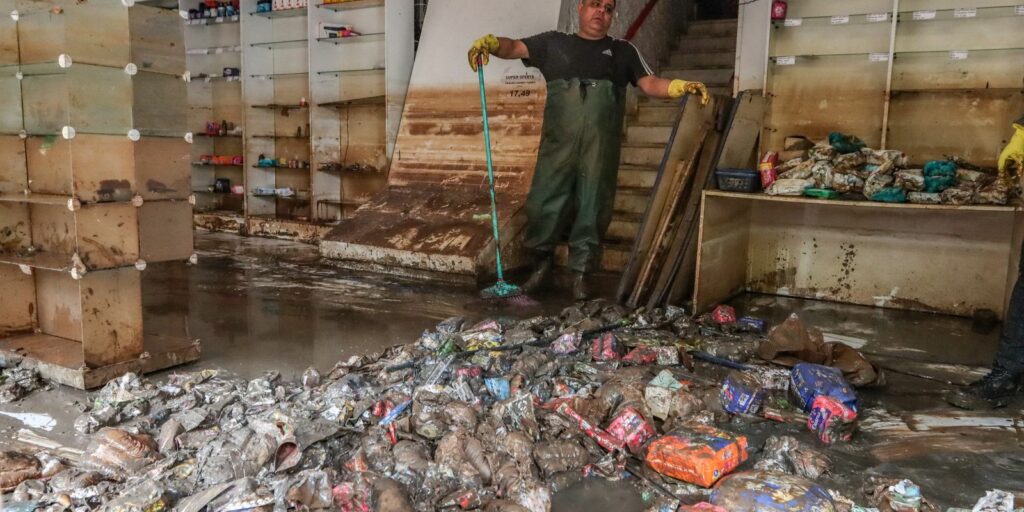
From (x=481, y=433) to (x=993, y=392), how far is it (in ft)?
7.10

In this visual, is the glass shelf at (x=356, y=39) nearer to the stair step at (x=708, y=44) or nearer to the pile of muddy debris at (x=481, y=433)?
the stair step at (x=708, y=44)

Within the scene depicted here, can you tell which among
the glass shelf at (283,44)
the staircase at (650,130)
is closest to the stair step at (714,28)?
the staircase at (650,130)

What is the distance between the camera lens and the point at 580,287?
188 inches

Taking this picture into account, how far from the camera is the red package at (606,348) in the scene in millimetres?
3312

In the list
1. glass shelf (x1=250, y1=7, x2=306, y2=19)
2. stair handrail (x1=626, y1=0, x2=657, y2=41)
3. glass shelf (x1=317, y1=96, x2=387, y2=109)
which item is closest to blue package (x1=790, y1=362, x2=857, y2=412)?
stair handrail (x1=626, y1=0, x2=657, y2=41)

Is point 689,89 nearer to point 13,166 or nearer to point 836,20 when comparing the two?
point 836,20

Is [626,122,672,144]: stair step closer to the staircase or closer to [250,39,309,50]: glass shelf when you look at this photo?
the staircase

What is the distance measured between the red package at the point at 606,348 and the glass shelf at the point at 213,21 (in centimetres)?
667

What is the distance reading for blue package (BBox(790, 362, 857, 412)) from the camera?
2.72 m

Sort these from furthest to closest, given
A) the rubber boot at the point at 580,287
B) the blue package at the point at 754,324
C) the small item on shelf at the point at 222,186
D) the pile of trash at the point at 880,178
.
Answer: the small item on shelf at the point at 222,186, the rubber boot at the point at 580,287, the blue package at the point at 754,324, the pile of trash at the point at 880,178

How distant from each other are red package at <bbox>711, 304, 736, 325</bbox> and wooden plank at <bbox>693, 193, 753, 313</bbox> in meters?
0.12

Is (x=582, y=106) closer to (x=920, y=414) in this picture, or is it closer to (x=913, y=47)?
(x=913, y=47)

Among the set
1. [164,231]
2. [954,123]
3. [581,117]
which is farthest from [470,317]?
[954,123]

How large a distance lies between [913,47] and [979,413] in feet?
8.78
